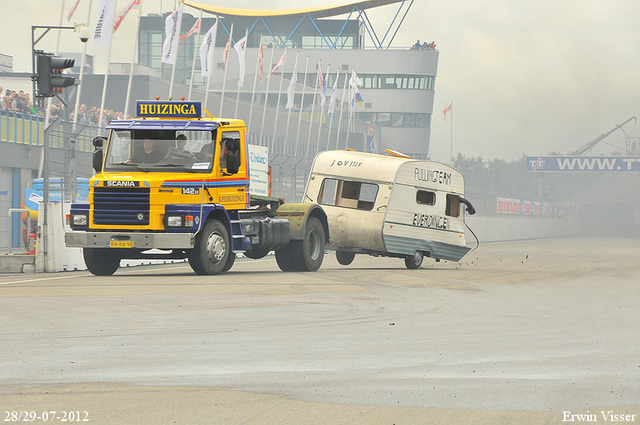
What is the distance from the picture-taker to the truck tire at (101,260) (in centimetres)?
1630

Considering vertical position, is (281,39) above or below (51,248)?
above

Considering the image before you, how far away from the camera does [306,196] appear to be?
21469 millimetres

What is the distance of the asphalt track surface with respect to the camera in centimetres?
589

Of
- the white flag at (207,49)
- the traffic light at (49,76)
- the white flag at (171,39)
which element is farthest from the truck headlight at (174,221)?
the white flag at (207,49)

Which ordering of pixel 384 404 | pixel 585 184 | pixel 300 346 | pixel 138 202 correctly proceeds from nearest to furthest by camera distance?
1. pixel 384 404
2. pixel 300 346
3. pixel 138 202
4. pixel 585 184

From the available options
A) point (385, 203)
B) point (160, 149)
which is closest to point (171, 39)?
point (385, 203)

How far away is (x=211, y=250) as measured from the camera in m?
15.8

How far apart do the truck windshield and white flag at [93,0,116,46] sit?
622 inches

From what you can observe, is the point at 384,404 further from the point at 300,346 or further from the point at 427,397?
the point at 300,346

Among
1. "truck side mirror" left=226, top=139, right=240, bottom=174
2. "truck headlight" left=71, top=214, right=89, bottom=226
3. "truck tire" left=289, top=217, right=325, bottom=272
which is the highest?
"truck side mirror" left=226, top=139, right=240, bottom=174

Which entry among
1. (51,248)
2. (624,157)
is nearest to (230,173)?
(51,248)

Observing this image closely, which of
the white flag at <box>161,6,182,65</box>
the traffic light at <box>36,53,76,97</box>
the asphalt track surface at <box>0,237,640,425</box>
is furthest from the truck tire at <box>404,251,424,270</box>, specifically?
the white flag at <box>161,6,182,65</box>

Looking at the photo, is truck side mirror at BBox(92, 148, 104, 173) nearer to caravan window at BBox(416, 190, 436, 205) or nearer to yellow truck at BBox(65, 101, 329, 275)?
yellow truck at BBox(65, 101, 329, 275)

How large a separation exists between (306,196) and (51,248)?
20.6 feet
